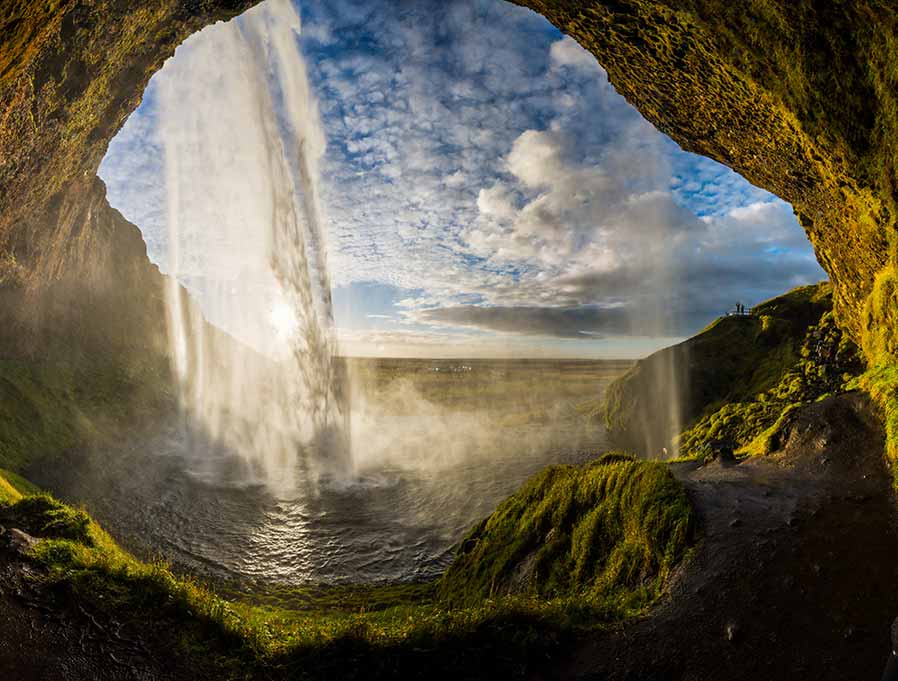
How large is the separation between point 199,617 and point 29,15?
9445 millimetres

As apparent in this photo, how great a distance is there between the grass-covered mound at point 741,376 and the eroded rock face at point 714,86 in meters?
3.05

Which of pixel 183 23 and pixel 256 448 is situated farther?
pixel 256 448

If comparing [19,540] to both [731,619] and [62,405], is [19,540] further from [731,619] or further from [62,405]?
[62,405]

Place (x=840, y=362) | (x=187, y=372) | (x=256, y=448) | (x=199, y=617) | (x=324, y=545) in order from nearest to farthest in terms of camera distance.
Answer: (x=199, y=617) → (x=840, y=362) → (x=324, y=545) → (x=256, y=448) → (x=187, y=372)

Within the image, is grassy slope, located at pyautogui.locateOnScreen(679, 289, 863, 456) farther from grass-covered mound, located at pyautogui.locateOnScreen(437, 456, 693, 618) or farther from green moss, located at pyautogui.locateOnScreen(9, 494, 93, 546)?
green moss, located at pyautogui.locateOnScreen(9, 494, 93, 546)

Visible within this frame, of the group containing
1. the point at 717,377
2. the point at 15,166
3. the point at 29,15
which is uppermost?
the point at 15,166

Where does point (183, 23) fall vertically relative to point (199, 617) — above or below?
above

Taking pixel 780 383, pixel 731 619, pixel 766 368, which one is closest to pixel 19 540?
pixel 731 619

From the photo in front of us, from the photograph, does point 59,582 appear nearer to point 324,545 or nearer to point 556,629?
point 556,629

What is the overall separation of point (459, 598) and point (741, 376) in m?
21.1

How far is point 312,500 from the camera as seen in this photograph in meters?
20.3

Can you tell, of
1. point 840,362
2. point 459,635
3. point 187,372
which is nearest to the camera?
point 459,635

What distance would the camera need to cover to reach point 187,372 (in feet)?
146

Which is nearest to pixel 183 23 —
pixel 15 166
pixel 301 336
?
pixel 15 166
